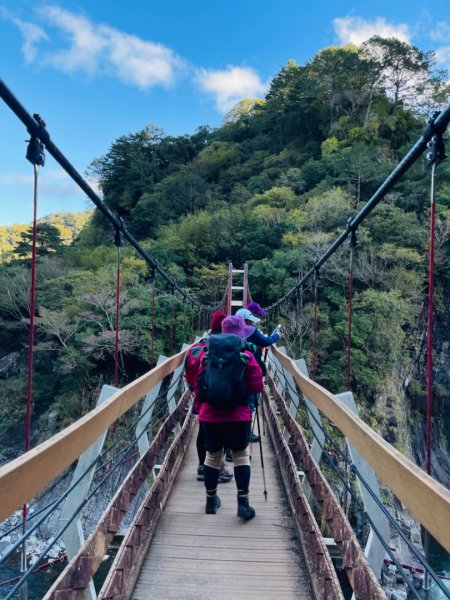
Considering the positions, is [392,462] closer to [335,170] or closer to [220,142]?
[335,170]

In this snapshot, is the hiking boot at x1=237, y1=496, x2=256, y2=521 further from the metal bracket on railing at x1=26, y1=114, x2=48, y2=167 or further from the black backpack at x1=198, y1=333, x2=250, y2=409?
the metal bracket on railing at x1=26, y1=114, x2=48, y2=167

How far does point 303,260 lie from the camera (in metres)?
12.1

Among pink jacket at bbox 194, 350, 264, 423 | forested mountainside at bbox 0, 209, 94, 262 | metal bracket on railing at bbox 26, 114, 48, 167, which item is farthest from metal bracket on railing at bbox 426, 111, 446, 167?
forested mountainside at bbox 0, 209, 94, 262

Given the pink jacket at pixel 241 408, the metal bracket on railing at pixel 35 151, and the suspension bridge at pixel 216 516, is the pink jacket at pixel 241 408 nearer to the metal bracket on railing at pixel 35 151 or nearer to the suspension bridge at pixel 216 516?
the suspension bridge at pixel 216 516

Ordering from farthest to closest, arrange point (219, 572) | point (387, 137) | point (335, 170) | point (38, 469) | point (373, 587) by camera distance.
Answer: point (387, 137), point (335, 170), point (219, 572), point (373, 587), point (38, 469)

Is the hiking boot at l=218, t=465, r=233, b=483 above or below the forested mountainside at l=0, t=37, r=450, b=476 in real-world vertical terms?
below

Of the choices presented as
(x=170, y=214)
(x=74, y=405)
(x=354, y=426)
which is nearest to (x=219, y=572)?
(x=354, y=426)

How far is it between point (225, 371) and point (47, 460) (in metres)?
0.89

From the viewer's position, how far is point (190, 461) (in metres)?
2.60

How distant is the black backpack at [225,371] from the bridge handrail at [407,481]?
48 cm

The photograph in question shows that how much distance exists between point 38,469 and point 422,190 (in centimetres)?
1468

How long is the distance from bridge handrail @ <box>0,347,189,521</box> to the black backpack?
0.38 metres

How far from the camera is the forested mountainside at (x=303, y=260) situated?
10.1 m

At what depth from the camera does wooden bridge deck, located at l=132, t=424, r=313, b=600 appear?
1.36 metres
